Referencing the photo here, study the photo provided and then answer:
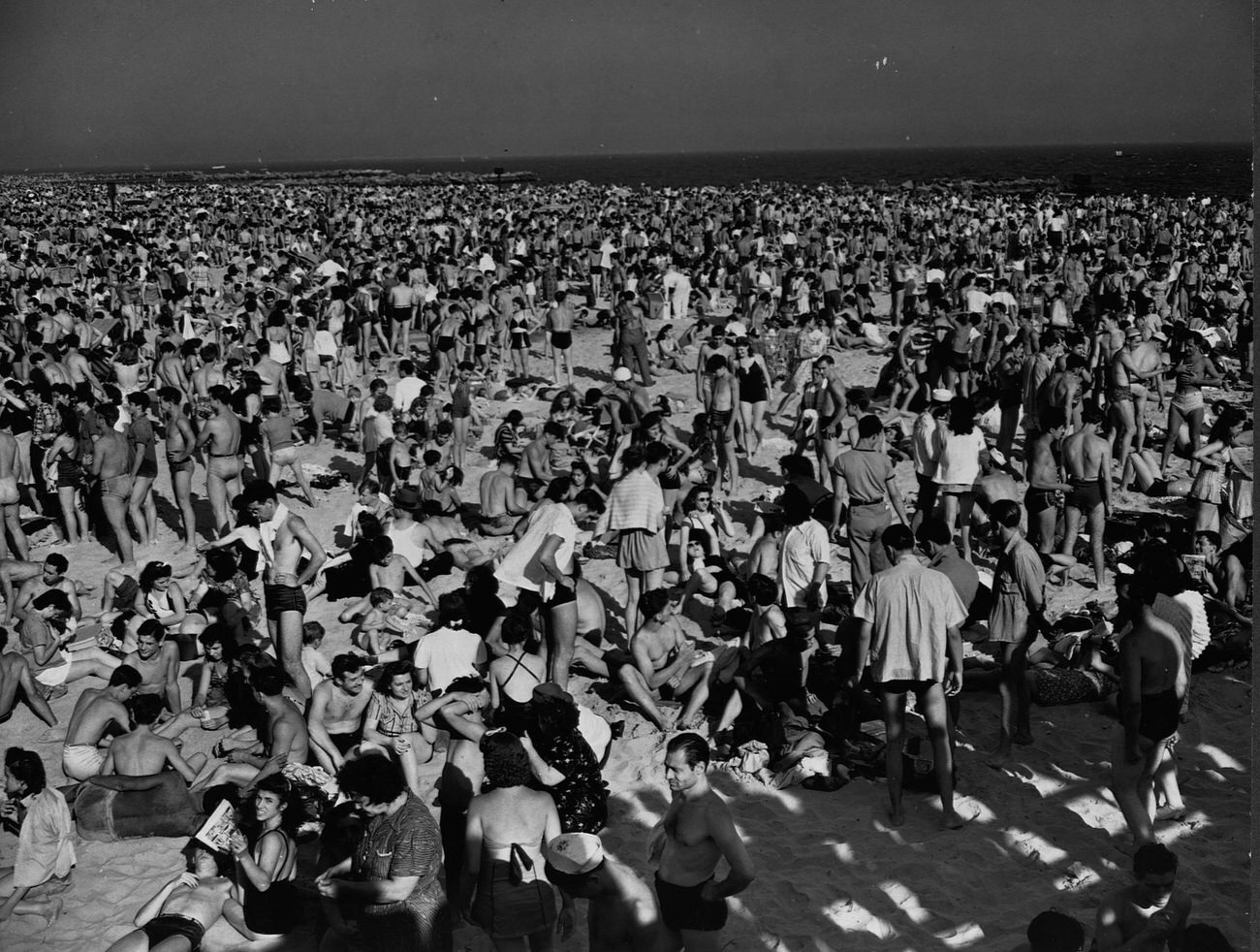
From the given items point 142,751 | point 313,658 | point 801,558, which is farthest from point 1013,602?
point 142,751

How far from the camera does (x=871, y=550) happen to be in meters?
6.75

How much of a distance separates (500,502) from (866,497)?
3.48 meters

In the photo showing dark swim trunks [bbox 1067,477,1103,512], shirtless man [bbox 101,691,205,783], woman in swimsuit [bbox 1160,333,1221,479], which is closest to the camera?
shirtless man [bbox 101,691,205,783]

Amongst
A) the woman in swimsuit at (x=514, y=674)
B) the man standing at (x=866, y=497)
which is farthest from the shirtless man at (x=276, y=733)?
the man standing at (x=866, y=497)

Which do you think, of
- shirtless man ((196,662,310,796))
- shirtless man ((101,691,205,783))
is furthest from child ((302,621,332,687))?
shirtless man ((101,691,205,783))

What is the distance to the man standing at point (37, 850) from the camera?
4859 millimetres

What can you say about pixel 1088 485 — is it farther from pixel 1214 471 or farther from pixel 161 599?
pixel 161 599

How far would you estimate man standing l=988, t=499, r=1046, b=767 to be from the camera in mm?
A: 5145

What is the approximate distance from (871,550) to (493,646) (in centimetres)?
242

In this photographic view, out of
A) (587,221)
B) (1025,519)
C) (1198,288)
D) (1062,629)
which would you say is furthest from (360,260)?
(1062,629)

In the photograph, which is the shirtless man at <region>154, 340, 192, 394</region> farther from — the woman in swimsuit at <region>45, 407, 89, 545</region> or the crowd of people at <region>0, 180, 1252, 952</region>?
the woman in swimsuit at <region>45, 407, 89, 545</region>

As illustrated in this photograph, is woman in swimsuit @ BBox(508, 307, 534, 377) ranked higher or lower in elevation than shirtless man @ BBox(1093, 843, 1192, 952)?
higher

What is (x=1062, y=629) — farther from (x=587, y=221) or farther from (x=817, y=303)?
(x=587, y=221)

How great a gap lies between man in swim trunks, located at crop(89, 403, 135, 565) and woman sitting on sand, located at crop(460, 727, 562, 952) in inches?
249
